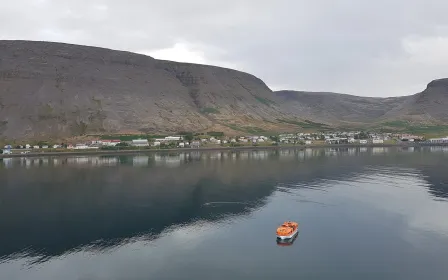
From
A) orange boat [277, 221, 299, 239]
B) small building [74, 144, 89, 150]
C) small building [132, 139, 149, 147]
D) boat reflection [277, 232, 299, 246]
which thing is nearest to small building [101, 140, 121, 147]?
small building [74, 144, 89, 150]

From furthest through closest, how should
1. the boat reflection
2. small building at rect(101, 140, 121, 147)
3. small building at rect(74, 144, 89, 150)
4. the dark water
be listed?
small building at rect(101, 140, 121, 147) → small building at rect(74, 144, 89, 150) → the boat reflection → the dark water

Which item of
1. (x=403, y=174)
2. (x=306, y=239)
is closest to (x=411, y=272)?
(x=306, y=239)

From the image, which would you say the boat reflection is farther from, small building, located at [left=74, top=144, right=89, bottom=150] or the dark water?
small building, located at [left=74, top=144, right=89, bottom=150]

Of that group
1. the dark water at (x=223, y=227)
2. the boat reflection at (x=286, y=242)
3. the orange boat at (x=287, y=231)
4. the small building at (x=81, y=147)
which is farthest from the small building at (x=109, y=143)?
the boat reflection at (x=286, y=242)

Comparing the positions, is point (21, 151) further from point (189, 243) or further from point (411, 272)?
point (411, 272)

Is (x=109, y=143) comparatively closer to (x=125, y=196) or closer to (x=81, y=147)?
(x=81, y=147)

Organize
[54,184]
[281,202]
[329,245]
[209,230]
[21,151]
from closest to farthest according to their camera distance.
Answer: [329,245], [209,230], [281,202], [54,184], [21,151]
